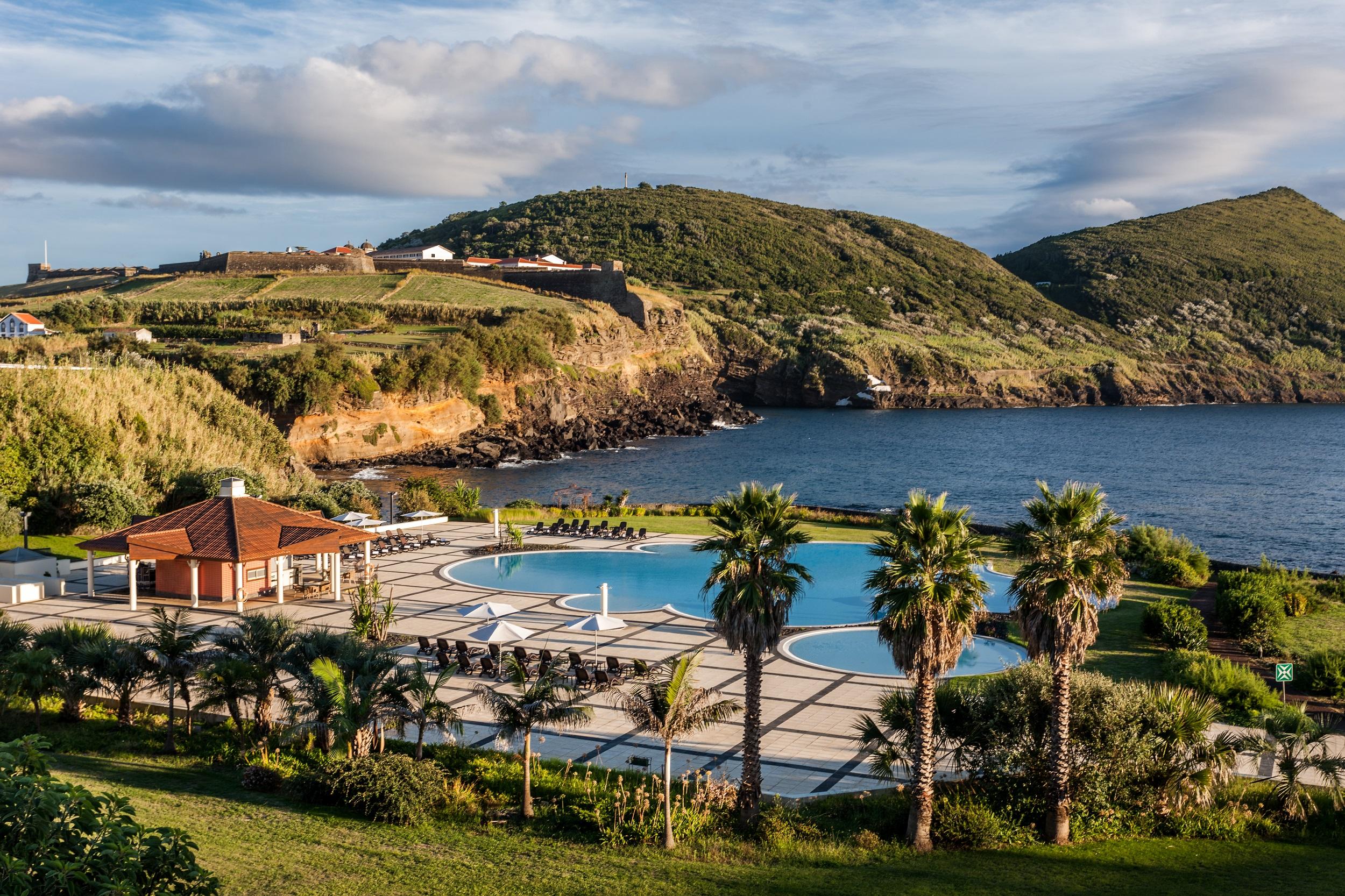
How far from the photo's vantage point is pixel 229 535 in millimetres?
25969

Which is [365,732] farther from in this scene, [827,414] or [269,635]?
[827,414]

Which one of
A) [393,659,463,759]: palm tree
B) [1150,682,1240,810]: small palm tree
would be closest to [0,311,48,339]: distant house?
[393,659,463,759]: palm tree

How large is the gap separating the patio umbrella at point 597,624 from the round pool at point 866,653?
12.4 ft

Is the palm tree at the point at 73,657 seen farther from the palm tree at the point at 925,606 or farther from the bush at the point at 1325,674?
the bush at the point at 1325,674

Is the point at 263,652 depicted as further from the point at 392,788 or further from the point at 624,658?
the point at 624,658

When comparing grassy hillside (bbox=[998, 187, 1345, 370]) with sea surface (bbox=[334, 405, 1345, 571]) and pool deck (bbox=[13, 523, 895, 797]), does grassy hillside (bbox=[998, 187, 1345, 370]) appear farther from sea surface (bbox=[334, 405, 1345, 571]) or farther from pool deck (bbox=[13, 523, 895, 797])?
pool deck (bbox=[13, 523, 895, 797])

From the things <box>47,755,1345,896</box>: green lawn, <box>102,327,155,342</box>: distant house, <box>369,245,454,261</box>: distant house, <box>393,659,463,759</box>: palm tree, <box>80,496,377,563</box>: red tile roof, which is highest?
<box>369,245,454,261</box>: distant house

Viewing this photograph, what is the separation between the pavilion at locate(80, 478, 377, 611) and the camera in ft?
84.2

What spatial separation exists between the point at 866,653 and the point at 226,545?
15.9 metres

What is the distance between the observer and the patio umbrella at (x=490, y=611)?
2392 centimetres

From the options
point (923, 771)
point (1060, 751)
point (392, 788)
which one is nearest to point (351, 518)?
point (392, 788)

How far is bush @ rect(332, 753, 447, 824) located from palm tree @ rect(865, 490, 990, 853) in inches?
257

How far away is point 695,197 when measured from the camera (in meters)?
170

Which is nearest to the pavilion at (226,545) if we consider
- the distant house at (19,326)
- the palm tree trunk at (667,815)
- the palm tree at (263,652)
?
the palm tree at (263,652)
